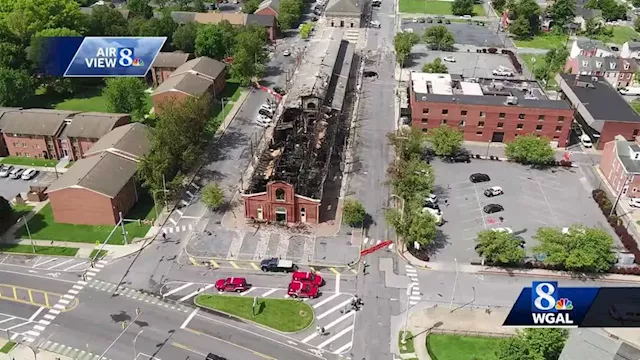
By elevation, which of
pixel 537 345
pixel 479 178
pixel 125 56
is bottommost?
pixel 479 178

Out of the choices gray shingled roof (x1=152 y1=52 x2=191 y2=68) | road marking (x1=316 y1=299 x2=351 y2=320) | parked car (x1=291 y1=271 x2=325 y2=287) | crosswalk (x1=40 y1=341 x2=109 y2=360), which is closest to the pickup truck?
parked car (x1=291 y1=271 x2=325 y2=287)

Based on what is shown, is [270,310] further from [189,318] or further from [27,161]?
[27,161]

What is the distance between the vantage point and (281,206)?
276ft

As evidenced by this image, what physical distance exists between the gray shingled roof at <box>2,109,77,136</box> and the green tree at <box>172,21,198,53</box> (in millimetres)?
48182

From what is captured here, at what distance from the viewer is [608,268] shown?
247ft

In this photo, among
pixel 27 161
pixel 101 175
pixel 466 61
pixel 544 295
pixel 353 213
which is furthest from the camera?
pixel 466 61

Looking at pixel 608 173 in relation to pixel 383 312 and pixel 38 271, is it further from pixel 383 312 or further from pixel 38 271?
pixel 38 271

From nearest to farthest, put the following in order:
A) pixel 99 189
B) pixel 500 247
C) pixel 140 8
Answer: pixel 500 247
pixel 99 189
pixel 140 8

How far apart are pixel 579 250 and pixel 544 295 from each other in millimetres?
32135

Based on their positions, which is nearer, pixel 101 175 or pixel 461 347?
pixel 461 347

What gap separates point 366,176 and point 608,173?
43449 millimetres

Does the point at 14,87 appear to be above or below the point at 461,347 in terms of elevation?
above

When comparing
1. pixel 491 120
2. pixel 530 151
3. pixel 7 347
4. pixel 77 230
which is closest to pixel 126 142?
pixel 77 230

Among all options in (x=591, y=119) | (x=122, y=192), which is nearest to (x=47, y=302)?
(x=122, y=192)
